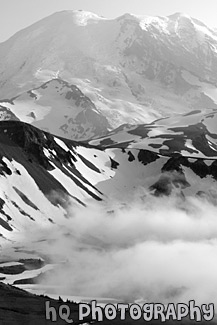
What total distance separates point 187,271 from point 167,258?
13560 mm

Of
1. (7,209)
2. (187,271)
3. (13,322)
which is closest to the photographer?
(13,322)

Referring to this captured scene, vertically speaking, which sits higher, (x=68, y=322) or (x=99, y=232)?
(x=99, y=232)

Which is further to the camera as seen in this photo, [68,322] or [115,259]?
[115,259]

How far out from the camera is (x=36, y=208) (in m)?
156

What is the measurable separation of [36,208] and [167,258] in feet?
145

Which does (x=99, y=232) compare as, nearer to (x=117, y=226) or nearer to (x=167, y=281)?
(x=117, y=226)

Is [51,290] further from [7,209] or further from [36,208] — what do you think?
[36,208]

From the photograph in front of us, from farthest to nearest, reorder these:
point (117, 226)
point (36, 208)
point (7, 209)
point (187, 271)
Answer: point (117, 226) < point (36, 208) < point (7, 209) < point (187, 271)

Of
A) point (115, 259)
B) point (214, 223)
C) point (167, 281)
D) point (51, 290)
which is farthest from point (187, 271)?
point (214, 223)

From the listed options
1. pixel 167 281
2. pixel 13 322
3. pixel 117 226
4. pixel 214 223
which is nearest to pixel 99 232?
pixel 117 226

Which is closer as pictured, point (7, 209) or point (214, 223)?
point (7, 209)

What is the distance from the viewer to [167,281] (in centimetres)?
10444

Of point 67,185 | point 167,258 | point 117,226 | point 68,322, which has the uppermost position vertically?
point 67,185

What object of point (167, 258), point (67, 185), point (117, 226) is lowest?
point (167, 258)
